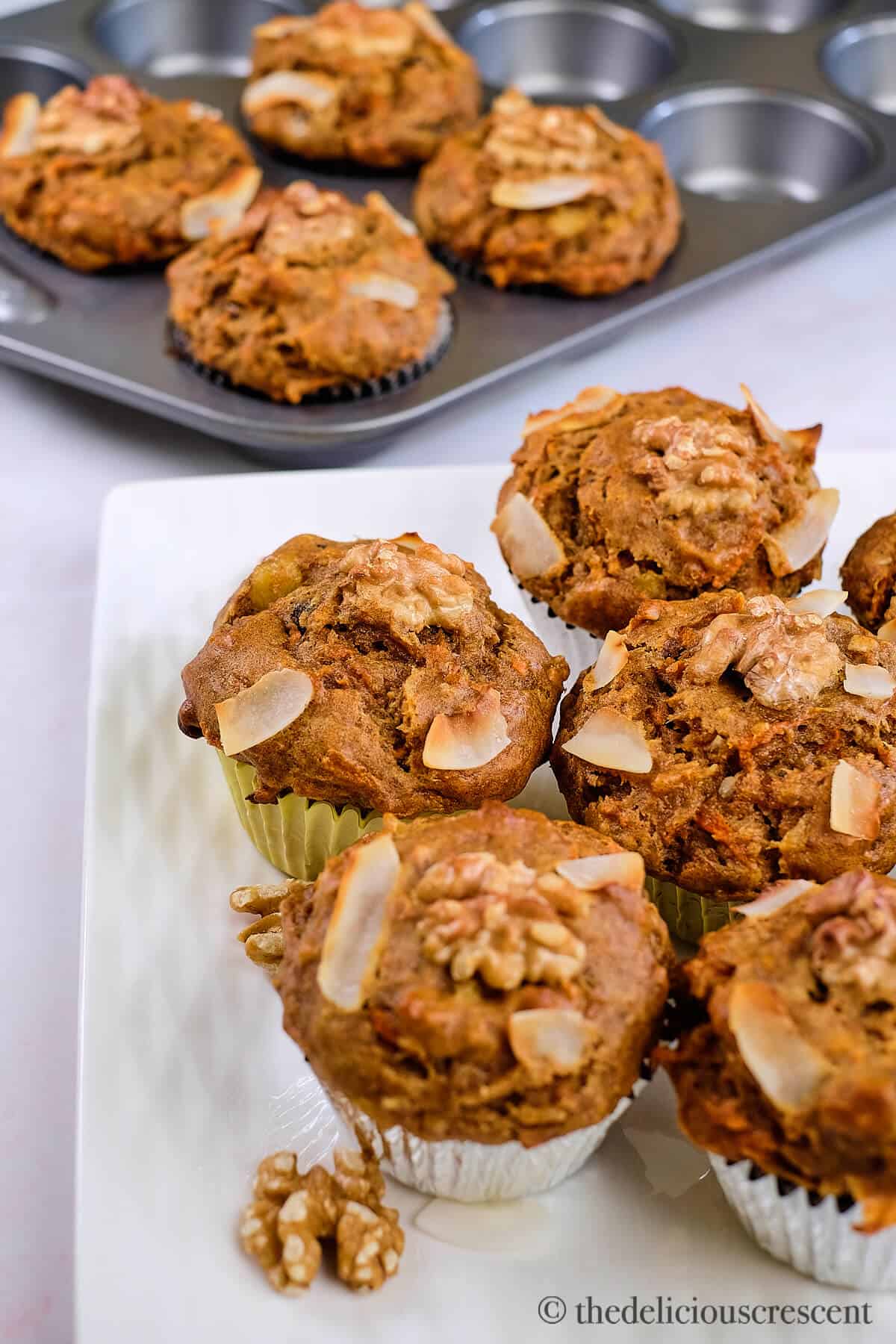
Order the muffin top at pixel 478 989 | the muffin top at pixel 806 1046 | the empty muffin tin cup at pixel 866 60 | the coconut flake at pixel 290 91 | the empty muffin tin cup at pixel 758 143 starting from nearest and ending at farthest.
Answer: the muffin top at pixel 806 1046
the muffin top at pixel 478 989
the coconut flake at pixel 290 91
the empty muffin tin cup at pixel 758 143
the empty muffin tin cup at pixel 866 60

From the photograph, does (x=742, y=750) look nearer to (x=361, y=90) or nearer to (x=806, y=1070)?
(x=806, y=1070)

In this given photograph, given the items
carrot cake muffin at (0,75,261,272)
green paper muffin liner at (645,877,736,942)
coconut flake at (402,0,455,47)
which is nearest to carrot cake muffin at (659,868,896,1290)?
green paper muffin liner at (645,877,736,942)

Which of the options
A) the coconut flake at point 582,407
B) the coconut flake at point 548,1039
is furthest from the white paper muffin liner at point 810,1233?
the coconut flake at point 582,407

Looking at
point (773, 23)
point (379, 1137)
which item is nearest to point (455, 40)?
point (773, 23)

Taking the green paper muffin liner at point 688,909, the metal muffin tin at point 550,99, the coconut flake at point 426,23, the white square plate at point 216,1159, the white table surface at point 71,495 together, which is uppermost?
the coconut flake at point 426,23

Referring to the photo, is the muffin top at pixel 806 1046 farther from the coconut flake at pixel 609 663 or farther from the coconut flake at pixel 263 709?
the coconut flake at pixel 263 709

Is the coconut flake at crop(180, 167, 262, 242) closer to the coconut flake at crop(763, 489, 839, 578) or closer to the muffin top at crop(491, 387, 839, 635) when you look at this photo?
the muffin top at crop(491, 387, 839, 635)

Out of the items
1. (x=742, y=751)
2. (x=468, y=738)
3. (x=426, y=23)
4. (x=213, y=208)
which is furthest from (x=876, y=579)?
(x=426, y=23)
